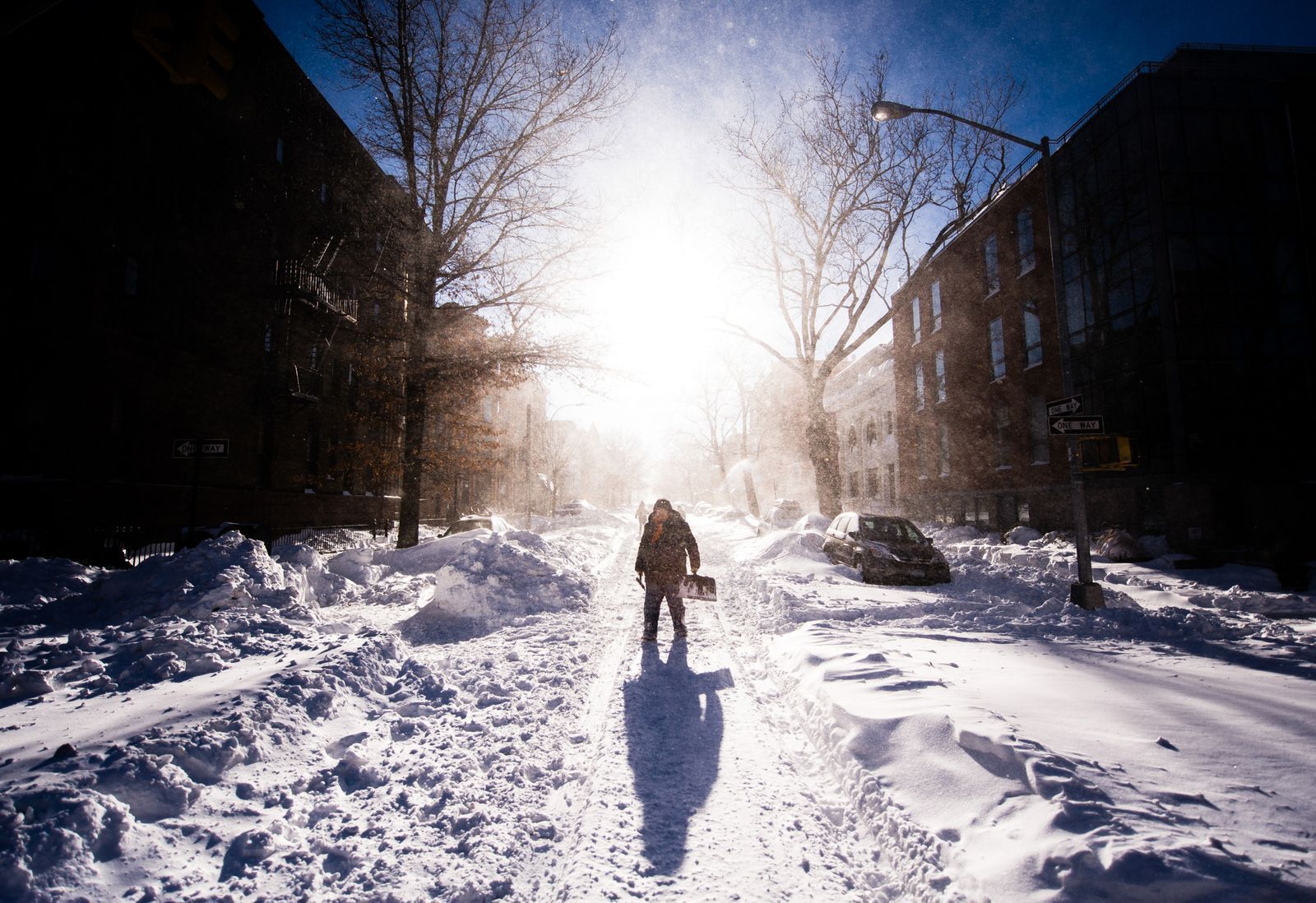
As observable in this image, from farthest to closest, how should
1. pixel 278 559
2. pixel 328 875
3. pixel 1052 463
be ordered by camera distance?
1. pixel 1052 463
2. pixel 278 559
3. pixel 328 875

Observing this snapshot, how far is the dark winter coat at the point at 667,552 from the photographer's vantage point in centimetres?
731

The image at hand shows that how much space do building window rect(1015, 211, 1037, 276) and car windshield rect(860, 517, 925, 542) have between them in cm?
1306

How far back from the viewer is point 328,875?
2658 millimetres

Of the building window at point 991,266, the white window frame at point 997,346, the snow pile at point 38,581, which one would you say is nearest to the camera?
the snow pile at point 38,581

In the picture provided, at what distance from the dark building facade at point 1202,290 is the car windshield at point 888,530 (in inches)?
263

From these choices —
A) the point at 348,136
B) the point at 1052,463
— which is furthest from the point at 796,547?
the point at 348,136

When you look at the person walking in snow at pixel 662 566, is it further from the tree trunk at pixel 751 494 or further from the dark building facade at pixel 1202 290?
the tree trunk at pixel 751 494

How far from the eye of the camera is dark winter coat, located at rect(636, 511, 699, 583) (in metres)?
7.31

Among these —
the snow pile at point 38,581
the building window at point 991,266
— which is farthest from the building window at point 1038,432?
the snow pile at point 38,581

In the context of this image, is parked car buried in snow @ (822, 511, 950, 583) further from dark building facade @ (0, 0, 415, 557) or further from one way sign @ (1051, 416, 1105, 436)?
dark building facade @ (0, 0, 415, 557)

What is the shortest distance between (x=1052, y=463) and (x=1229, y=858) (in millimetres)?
19972

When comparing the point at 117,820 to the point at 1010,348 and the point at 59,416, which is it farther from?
the point at 1010,348

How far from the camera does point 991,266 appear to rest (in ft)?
76.0

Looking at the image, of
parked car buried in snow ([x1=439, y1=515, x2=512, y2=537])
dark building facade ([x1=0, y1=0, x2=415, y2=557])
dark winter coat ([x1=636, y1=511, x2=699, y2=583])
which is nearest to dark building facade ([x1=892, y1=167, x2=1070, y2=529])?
dark winter coat ([x1=636, y1=511, x2=699, y2=583])
